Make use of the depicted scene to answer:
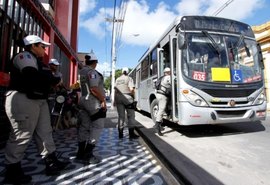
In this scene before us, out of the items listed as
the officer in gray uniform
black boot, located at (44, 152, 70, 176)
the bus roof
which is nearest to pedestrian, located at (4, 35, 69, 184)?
black boot, located at (44, 152, 70, 176)

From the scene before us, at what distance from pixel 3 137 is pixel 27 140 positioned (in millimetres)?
2020

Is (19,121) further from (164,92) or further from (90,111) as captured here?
(164,92)

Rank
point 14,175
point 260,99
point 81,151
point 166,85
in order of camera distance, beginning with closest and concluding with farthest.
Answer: point 14,175 → point 81,151 → point 260,99 → point 166,85

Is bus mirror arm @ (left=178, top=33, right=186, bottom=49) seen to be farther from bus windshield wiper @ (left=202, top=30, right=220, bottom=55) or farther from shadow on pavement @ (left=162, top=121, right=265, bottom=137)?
shadow on pavement @ (left=162, top=121, right=265, bottom=137)

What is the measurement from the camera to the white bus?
195 inches

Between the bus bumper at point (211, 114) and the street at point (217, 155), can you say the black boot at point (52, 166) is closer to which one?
the street at point (217, 155)

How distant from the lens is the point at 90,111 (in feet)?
12.3

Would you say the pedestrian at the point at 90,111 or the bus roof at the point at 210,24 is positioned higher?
the bus roof at the point at 210,24

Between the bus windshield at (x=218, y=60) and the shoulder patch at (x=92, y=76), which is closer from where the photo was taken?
the shoulder patch at (x=92, y=76)

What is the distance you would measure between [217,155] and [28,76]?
3099mm

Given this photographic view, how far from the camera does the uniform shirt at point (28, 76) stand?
9.01 feet

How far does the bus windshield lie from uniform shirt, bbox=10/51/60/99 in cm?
320

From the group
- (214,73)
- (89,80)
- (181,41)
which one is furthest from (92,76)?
(214,73)

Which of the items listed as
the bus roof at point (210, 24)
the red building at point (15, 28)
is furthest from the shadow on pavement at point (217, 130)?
the red building at point (15, 28)
